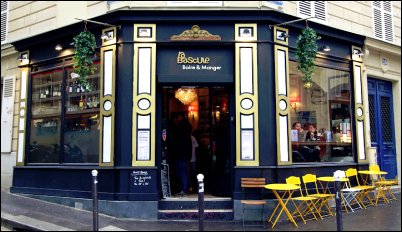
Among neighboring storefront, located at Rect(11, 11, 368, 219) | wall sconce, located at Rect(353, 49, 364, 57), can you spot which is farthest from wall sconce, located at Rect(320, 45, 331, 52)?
wall sconce, located at Rect(353, 49, 364, 57)

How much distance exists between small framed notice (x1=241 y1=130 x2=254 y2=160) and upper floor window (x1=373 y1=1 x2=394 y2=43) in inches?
224

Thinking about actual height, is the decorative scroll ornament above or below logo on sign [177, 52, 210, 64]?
above

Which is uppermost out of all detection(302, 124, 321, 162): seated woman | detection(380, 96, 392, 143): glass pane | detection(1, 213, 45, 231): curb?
detection(380, 96, 392, 143): glass pane

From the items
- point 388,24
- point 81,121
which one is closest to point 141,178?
point 81,121

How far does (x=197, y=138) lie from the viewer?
35.3 ft

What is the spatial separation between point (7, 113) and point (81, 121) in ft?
10.2

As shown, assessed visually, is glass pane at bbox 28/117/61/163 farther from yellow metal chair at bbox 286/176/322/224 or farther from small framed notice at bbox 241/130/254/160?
yellow metal chair at bbox 286/176/322/224

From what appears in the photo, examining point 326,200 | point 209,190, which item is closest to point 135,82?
point 209,190

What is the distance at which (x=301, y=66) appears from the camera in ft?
28.7

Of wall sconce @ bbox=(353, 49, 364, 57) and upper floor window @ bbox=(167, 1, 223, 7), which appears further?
wall sconce @ bbox=(353, 49, 364, 57)

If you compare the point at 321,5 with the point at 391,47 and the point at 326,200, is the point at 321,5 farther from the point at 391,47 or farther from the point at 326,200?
the point at 326,200

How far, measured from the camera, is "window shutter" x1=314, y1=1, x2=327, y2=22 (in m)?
10.3

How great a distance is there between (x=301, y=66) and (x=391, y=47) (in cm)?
465

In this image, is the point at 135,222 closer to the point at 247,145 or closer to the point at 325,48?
the point at 247,145
